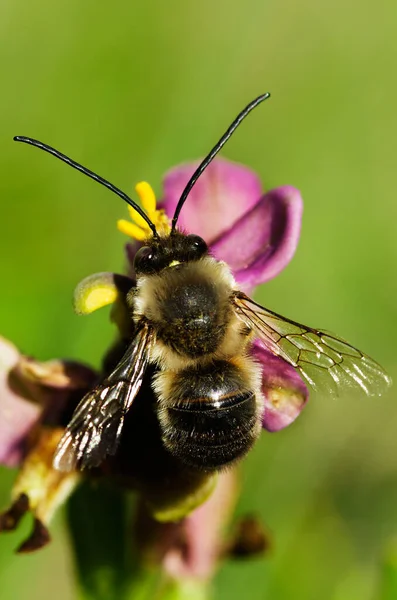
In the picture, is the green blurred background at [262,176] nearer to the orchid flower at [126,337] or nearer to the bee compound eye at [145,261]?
the orchid flower at [126,337]

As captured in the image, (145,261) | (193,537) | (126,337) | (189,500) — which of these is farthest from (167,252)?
(193,537)

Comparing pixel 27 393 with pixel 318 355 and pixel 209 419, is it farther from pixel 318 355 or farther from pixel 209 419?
pixel 318 355

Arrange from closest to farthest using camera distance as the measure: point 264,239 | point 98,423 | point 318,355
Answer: point 98,423, point 318,355, point 264,239

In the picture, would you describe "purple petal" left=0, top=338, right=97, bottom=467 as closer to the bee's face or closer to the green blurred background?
→ the bee's face

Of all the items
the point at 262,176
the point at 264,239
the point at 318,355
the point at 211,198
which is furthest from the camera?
the point at 262,176

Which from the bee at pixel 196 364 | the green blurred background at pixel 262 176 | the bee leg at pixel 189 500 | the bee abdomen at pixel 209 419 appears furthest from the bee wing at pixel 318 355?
the green blurred background at pixel 262 176

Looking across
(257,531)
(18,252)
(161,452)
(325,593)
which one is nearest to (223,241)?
(161,452)

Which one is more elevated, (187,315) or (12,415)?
(187,315)
